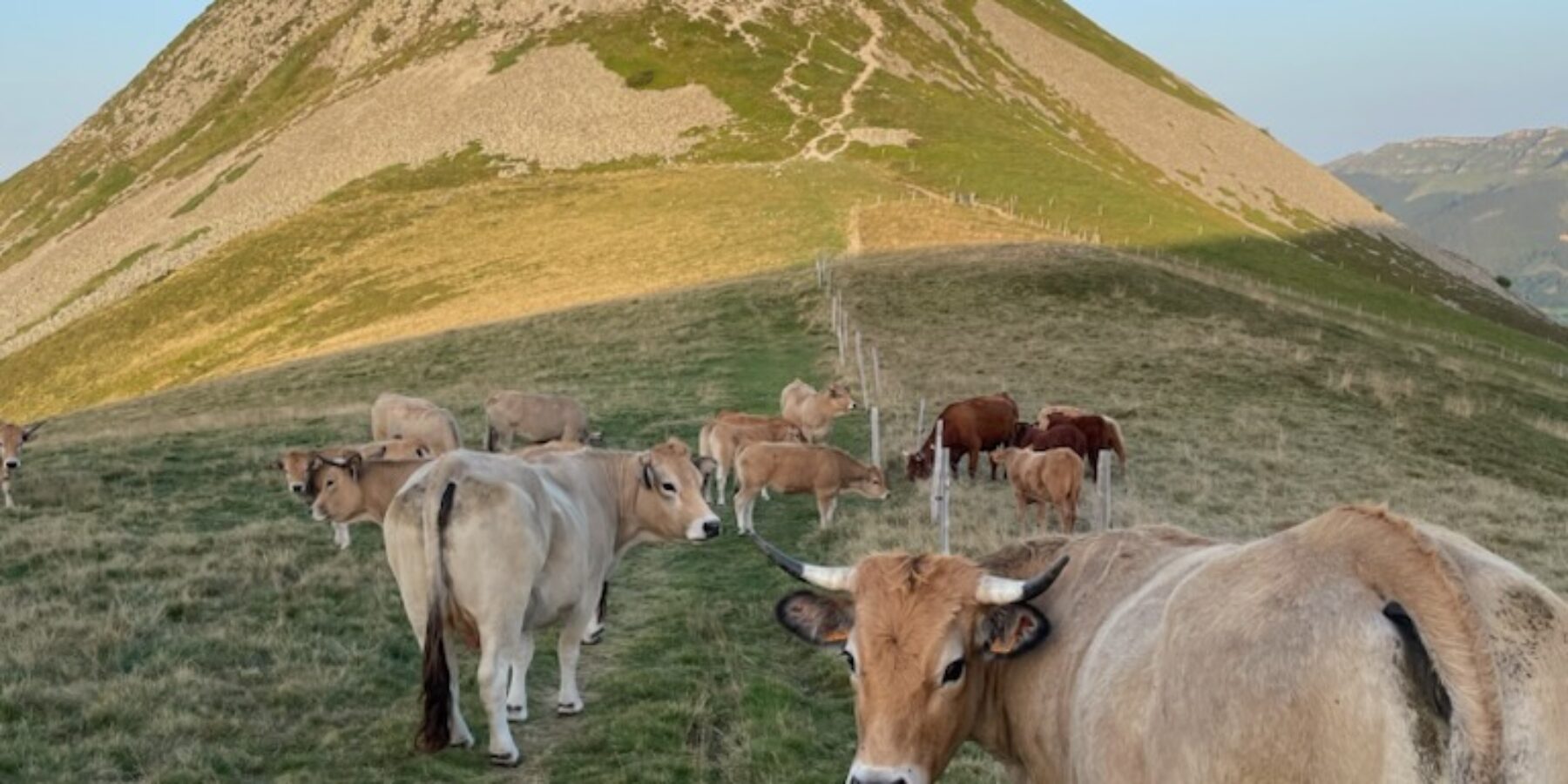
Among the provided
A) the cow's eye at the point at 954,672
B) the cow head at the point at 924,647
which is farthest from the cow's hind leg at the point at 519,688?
the cow's eye at the point at 954,672

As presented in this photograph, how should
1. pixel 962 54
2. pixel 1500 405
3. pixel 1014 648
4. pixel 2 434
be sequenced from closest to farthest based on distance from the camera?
pixel 1014 648 < pixel 2 434 < pixel 1500 405 < pixel 962 54

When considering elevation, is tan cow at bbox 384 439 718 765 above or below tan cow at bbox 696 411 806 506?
above

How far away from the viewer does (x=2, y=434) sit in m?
21.1

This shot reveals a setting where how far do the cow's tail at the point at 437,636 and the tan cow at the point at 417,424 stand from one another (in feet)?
42.1

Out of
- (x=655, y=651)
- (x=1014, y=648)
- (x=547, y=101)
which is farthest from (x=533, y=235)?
(x=1014, y=648)

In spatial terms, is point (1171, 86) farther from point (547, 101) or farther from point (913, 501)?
point (913, 501)

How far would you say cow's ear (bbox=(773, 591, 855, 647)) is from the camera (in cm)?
564

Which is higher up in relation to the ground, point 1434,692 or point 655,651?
point 1434,692

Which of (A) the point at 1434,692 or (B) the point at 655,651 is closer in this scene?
(A) the point at 1434,692

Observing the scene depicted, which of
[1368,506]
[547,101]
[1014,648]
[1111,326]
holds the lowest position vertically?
[1111,326]

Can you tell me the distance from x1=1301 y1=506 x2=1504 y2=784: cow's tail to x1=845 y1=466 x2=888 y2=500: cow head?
14508 mm

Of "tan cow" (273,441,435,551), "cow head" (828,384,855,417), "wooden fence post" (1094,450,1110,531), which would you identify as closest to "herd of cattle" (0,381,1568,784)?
"tan cow" (273,441,435,551)

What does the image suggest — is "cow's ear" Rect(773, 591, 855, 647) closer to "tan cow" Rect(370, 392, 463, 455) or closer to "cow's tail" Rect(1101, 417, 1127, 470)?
"tan cow" Rect(370, 392, 463, 455)

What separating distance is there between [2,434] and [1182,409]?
81.5 feet
